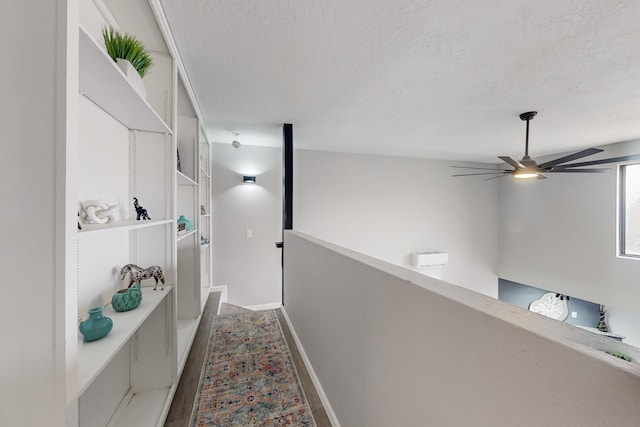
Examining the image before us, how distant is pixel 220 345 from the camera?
2.20 metres

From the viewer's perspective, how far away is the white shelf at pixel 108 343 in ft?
2.56

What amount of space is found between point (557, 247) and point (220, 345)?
5.57 meters

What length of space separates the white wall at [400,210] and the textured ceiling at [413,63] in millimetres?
1369

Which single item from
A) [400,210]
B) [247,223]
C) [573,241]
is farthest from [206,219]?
[573,241]

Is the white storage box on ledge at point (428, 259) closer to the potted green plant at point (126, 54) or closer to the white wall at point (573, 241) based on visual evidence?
the white wall at point (573, 241)

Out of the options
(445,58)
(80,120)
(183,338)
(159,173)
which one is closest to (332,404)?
(183,338)

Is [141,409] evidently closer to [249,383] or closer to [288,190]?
[249,383]

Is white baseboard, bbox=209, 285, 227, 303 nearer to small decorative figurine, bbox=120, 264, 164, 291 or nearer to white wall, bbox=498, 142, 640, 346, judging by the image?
small decorative figurine, bbox=120, 264, 164, 291

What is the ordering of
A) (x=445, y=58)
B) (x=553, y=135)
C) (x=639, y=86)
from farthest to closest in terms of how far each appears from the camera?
(x=553, y=135) → (x=639, y=86) → (x=445, y=58)

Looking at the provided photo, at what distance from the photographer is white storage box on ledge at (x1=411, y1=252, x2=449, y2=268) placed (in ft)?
15.5

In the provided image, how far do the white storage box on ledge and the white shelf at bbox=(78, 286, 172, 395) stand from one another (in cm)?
439

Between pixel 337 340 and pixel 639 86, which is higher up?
pixel 639 86

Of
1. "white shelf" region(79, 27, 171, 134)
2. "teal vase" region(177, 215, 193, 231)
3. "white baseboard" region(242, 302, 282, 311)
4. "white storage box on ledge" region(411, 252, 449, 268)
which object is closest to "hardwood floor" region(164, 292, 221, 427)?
"teal vase" region(177, 215, 193, 231)

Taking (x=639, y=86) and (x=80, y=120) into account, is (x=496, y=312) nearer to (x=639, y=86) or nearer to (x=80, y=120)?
(x=80, y=120)
